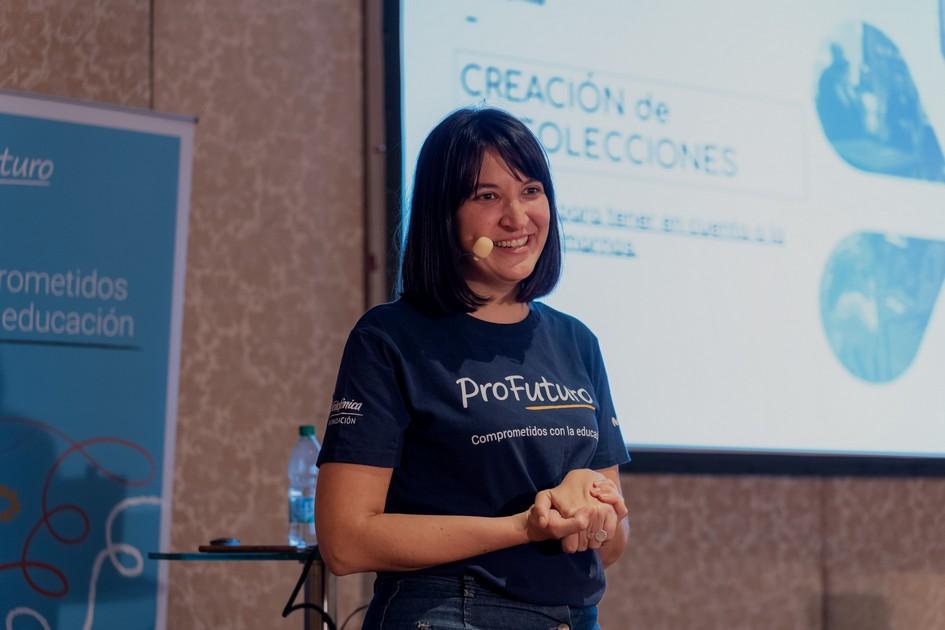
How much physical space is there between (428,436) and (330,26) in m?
1.74

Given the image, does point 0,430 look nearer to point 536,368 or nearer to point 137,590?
point 137,590

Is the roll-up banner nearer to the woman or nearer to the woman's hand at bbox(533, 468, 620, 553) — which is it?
the woman

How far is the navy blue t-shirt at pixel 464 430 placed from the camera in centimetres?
130

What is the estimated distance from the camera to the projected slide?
285 centimetres

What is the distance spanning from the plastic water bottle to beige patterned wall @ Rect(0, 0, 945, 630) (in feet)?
0.32

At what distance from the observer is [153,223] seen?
7.93 ft

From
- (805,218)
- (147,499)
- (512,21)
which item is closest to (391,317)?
(147,499)

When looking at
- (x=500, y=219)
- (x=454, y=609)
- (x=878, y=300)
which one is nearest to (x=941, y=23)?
(x=878, y=300)

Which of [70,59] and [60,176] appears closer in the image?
[60,176]

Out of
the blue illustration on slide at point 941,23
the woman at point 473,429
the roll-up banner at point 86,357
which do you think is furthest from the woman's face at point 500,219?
the blue illustration on slide at point 941,23

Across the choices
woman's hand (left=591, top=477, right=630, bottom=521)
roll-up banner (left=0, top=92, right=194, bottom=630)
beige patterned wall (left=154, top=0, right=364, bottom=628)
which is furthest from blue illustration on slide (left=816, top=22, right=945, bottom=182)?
woman's hand (left=591, top=477, right=630, bottom=521)

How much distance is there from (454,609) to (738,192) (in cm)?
211

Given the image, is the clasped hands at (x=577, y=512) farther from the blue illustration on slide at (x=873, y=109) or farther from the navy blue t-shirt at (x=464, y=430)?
the blue illustration on slide at (x=873, y=109)

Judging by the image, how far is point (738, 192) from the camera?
123 inches
